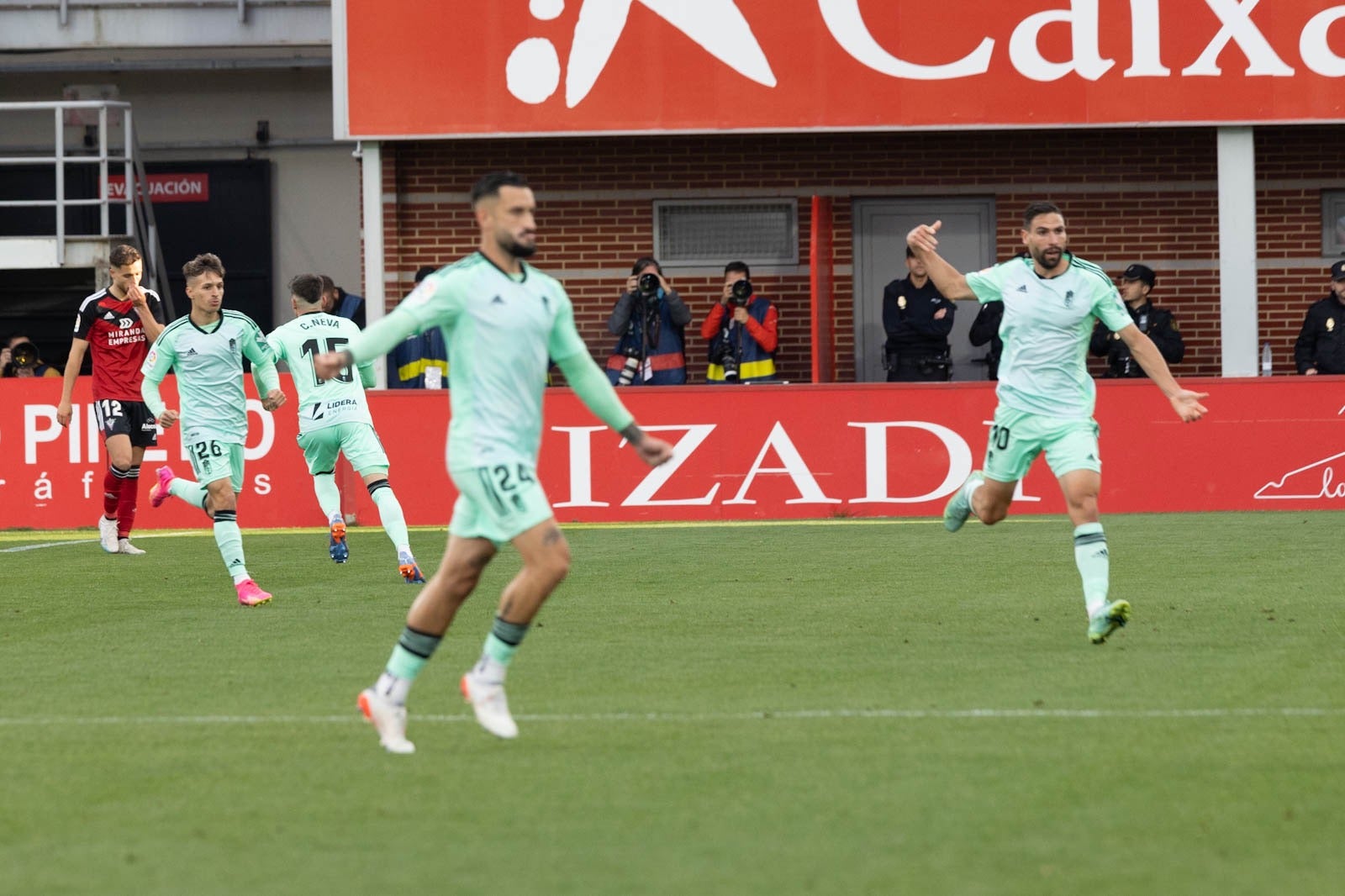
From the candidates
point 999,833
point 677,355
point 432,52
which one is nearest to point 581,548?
point 677,355

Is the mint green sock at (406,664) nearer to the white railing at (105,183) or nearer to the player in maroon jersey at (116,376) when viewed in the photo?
the player in maroon jersey at (116,376)

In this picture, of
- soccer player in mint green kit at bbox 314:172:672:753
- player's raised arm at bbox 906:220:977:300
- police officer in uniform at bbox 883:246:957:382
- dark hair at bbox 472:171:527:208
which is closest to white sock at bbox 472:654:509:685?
soccer player in mint green kit at bbox 314:172:672:753

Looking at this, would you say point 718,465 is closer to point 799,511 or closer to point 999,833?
point 799,511

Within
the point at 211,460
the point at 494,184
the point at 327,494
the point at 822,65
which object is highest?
the point at 822,65

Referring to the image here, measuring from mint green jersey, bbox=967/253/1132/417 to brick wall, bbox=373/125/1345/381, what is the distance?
11.2m

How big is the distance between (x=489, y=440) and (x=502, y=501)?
0.22m

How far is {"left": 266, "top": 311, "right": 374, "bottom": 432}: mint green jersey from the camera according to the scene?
1287cm

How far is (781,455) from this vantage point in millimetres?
18234

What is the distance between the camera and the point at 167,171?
26.4m

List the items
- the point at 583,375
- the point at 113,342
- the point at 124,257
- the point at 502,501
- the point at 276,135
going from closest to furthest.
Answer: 1. the point at 502,501
2. the point at 583,375
3. the point at 124,257
4. the point at 113,342
5. the point at 276,135

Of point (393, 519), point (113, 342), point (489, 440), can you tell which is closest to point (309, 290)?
point (393, 519)

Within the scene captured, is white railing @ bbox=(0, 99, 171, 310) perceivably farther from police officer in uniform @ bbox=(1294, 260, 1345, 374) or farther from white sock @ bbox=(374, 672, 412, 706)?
white sock @ bbox=(374, 672, 412, 706)

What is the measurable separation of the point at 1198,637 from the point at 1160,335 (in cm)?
996

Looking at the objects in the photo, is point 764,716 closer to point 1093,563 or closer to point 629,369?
point 1093,563
